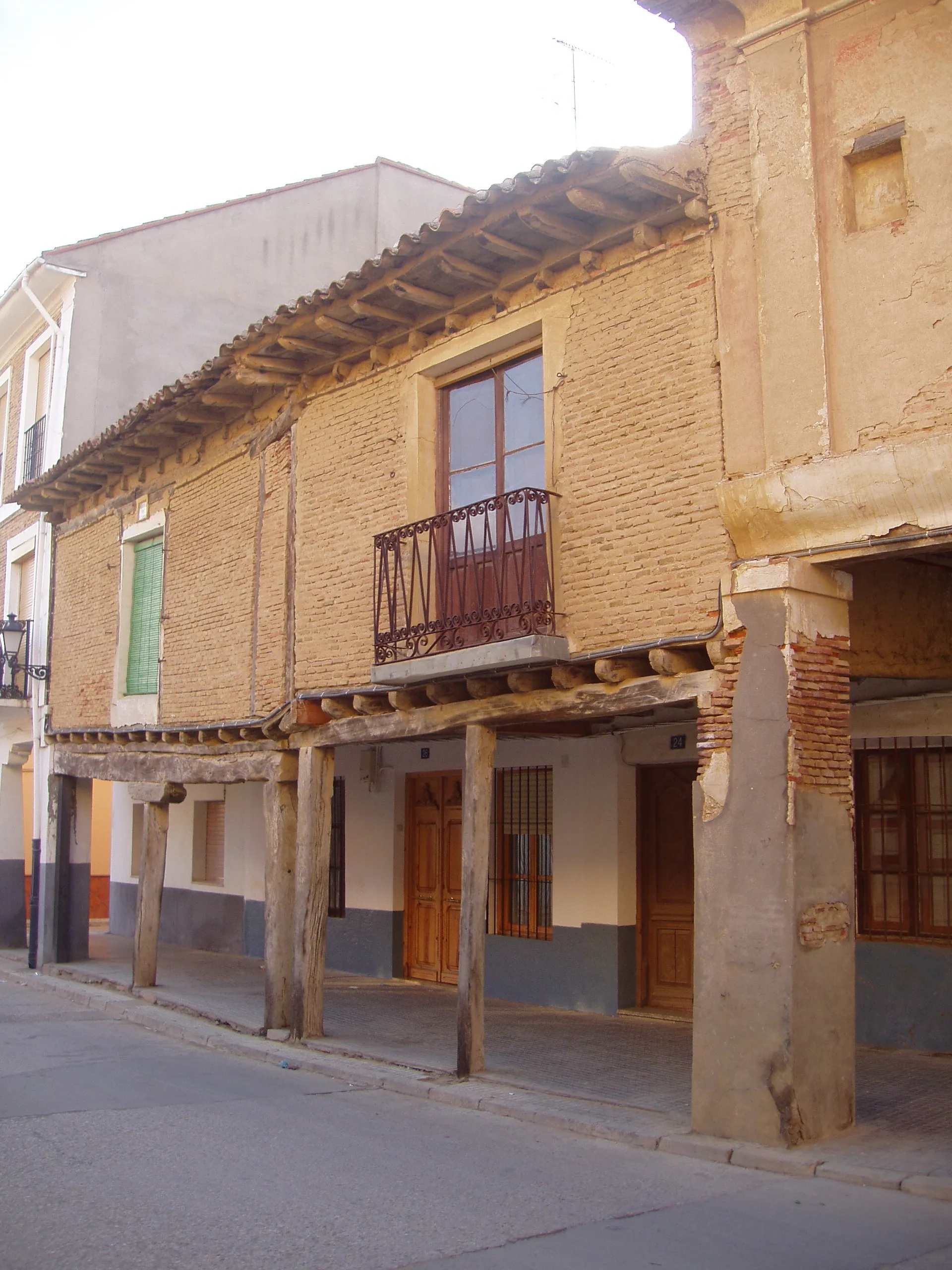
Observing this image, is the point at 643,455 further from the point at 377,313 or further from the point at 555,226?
the point at 377,313

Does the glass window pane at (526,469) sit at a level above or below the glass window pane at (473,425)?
below

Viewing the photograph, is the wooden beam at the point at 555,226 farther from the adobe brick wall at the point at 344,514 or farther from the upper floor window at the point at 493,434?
the adobe brick wall at the point at 344,514

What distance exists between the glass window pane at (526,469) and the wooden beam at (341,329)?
1.93 m

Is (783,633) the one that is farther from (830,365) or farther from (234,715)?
(234,715)

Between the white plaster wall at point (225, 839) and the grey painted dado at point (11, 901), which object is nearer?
the white plaster wall at point (225, 839)

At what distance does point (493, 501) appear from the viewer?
8688 millimetres

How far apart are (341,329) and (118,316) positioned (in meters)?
9.00

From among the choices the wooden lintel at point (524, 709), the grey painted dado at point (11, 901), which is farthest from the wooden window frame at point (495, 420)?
the grey painted dado at point (11, 901)

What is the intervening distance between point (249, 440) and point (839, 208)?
22.3 ft

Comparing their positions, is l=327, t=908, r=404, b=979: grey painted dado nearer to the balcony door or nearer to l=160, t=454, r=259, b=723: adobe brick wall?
l=160, t=454, r=259, b=723: adobe brick wall

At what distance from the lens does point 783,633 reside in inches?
279

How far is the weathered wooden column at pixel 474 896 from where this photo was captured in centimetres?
884

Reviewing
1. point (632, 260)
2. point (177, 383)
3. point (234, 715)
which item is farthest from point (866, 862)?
point (177, 383)

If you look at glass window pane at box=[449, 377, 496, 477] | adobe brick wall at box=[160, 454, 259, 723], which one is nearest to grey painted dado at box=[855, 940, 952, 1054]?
glass window pane at box=[449, 377, 496, 477]
